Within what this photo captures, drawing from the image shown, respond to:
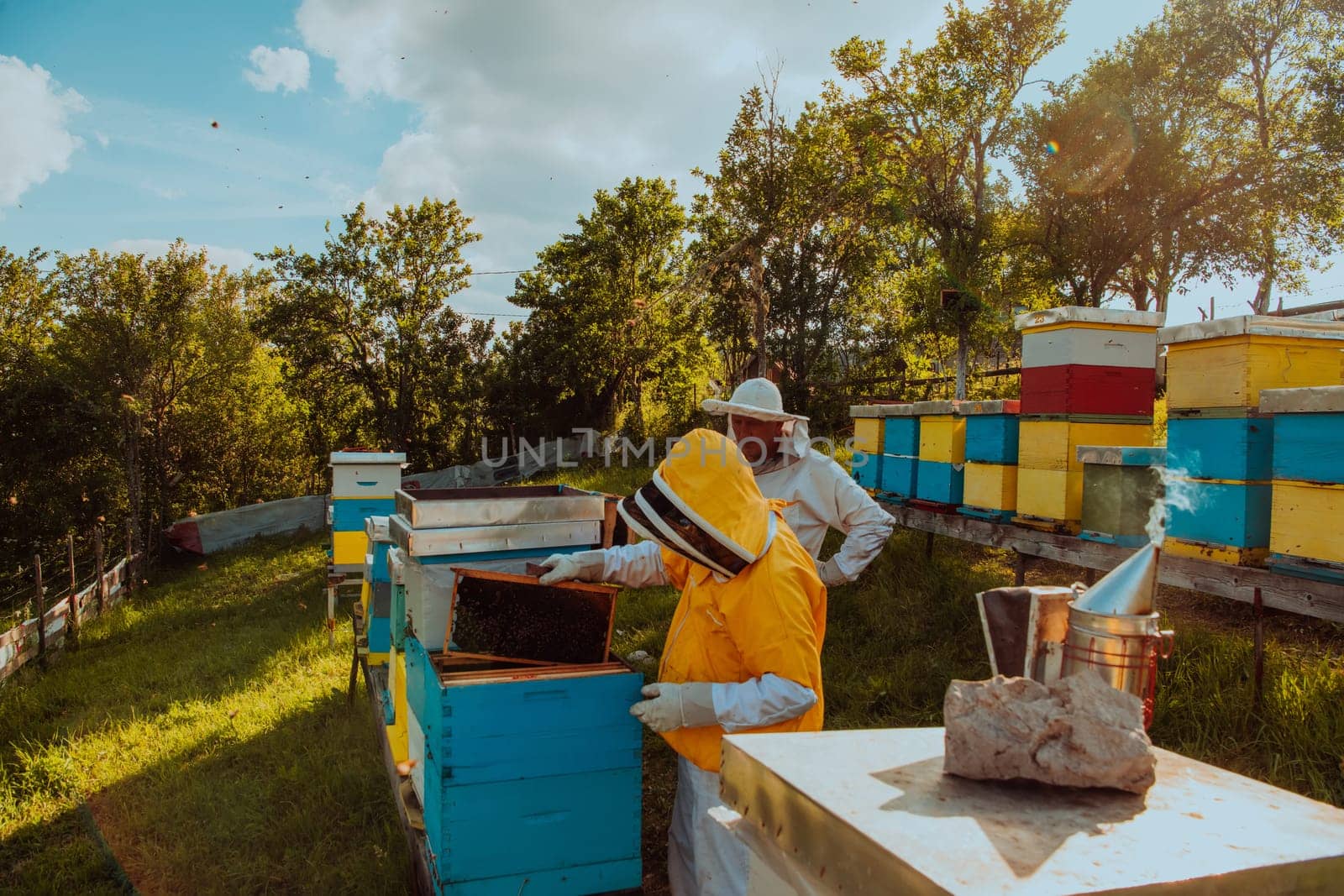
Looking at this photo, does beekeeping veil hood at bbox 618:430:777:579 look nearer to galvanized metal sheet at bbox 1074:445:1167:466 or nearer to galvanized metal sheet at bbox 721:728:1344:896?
galvanized metal sheet at bbox 721:728:1344:896

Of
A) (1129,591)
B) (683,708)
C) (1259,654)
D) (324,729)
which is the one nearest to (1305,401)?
(1259,654)

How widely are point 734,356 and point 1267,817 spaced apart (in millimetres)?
14528

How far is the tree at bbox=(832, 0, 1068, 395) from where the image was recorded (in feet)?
42.5

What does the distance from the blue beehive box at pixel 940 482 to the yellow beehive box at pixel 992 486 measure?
5.1 inches

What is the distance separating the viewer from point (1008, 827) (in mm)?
850

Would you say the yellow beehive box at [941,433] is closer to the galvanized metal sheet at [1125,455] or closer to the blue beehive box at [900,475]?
the blue beehive box at [900,475]

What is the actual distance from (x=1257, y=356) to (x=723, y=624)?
245cm

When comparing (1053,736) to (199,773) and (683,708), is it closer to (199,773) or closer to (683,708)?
(683,708)

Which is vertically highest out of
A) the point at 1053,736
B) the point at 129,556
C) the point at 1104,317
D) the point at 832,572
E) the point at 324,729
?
the point at 1104,317

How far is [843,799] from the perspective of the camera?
888 millimetres

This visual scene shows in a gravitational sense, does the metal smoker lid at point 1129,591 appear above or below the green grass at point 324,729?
above

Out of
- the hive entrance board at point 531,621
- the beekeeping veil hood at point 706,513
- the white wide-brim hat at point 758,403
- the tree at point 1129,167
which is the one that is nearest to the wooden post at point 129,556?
the white wide-brim hat at point 758,403

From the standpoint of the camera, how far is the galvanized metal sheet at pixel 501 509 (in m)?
2.51

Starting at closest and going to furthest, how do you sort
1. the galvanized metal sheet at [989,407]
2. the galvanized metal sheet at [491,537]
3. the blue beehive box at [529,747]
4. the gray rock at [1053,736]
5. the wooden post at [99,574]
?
the gray rock at [1053,736] < the blue beehive box at [529,747] < the galvanized metal sheet at [491,537] < the galvanized metal sheet at [989,407] < the wooden post at [99,574]
